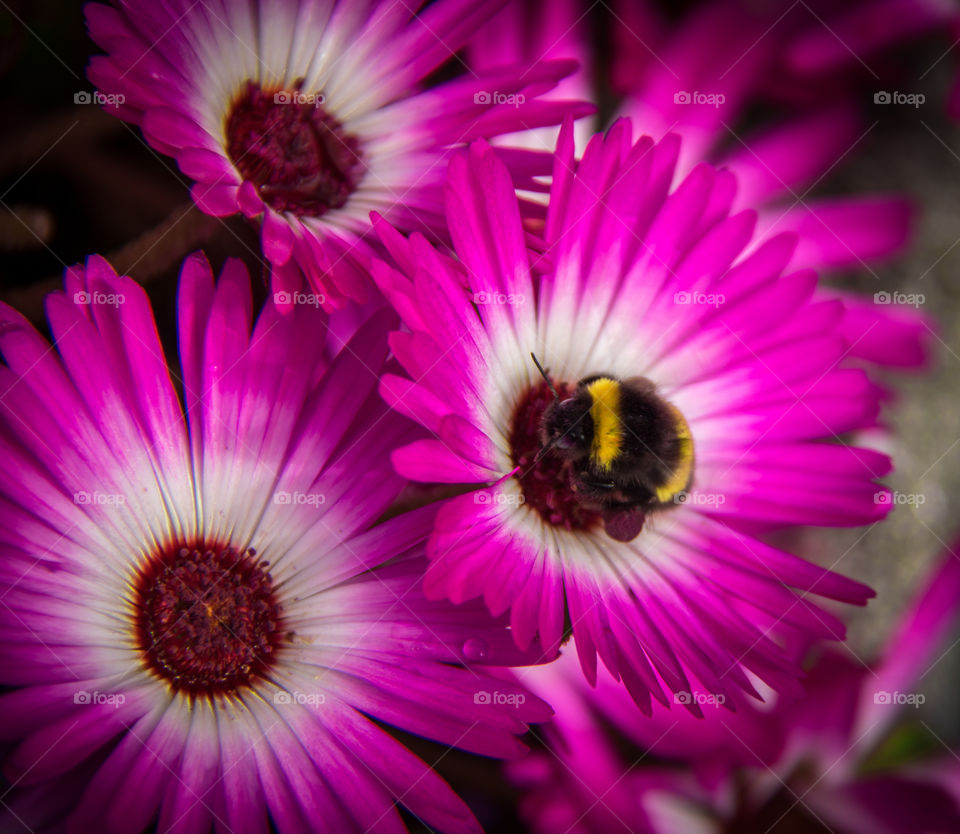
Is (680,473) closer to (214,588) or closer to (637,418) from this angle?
(637,418)

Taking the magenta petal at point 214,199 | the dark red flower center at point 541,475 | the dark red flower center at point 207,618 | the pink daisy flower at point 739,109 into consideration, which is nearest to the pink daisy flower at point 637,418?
the dark red flower center at point 541,475

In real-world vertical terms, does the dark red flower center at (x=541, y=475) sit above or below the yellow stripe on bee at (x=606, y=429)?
below

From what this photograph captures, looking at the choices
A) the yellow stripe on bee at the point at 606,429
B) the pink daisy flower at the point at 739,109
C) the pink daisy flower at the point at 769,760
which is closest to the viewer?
the yellow stripe on bee at the point at 606,429

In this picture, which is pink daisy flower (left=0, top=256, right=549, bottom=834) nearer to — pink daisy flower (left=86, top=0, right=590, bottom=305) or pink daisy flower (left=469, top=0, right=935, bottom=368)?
pink daisy flower (left=86, top=0, right=590, bottom=305)

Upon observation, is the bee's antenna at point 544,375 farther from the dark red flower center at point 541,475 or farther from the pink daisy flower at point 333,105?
the pink daisy flower at point 333,105

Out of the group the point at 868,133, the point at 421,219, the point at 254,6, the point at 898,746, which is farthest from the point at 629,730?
the point at 868,133

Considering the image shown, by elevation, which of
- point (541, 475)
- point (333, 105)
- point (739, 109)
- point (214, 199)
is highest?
point (739, 109)

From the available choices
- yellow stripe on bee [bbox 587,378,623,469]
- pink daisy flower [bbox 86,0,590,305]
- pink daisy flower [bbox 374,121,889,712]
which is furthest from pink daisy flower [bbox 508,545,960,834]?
pink daisy flower [bbox 86,0,590,305]

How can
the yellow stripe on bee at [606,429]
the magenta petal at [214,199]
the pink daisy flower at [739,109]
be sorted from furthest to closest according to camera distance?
the pink daisy flower at [739,109]
the yellow stripe on bee at [606,429]
the magenta petal at [214,199]

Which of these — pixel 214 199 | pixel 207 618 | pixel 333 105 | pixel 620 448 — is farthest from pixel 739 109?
pixel 207 618
